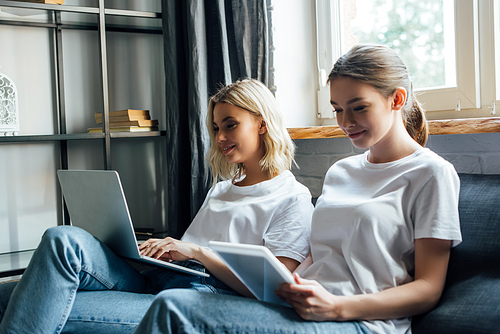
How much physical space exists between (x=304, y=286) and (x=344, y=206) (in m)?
0.29

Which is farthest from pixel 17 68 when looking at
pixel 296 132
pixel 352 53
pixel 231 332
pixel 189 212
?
pixel 231 332

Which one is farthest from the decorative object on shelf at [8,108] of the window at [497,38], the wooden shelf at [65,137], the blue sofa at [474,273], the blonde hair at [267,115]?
the window at [497,38]

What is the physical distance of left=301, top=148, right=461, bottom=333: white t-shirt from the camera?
3.03 ft

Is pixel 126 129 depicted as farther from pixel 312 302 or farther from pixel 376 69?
pixel 312 302

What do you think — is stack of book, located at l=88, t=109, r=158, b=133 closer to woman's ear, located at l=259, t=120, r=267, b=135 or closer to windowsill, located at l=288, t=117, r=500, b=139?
woman's ear, located at l=259, t=120, r=267, b=135

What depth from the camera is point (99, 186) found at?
1.22 metres

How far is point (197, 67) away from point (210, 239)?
794 millimetres

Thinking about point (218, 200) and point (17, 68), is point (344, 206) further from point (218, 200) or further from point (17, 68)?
point (17, 68)

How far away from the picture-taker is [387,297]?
889mm

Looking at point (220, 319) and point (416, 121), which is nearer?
point (220, 319)

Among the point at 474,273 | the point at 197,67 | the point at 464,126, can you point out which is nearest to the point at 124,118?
the point at 197,67

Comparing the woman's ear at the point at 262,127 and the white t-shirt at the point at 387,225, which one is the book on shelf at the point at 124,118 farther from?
the white t-shirt at the point at 387,225

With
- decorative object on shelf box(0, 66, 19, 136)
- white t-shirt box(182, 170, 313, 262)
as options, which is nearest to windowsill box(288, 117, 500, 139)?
white t-shirt box(182, 170, 313, 262)

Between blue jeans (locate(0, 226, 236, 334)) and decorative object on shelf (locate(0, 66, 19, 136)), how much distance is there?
86 cm
